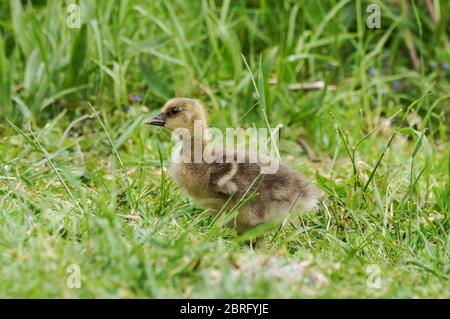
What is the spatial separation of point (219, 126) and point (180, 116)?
1.21 metres

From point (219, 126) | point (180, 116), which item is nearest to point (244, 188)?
point (180, 116)

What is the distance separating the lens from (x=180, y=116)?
14.6 ft

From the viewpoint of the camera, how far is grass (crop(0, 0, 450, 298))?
127 inches

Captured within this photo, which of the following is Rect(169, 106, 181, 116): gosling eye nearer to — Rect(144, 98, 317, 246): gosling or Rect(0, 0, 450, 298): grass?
Rect(0, 0, 450, 298): grass

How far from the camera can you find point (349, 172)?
5.18 metres

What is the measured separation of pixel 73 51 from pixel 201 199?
6.38 feet

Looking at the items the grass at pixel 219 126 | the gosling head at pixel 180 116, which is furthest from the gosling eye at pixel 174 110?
the grass at pixel 219 126

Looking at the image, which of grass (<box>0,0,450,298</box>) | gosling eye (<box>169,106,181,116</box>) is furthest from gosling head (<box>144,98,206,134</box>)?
grass (<box>0,0,450,298</box>)

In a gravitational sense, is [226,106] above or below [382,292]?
above

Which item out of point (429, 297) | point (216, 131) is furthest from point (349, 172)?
point (429, 297)

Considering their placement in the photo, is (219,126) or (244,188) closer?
(244,188)

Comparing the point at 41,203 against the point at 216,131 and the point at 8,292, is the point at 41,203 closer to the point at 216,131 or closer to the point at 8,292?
the point at 8,292

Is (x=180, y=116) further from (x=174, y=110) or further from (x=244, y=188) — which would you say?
(x=244, y=188)

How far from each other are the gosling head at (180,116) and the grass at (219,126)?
183mm
